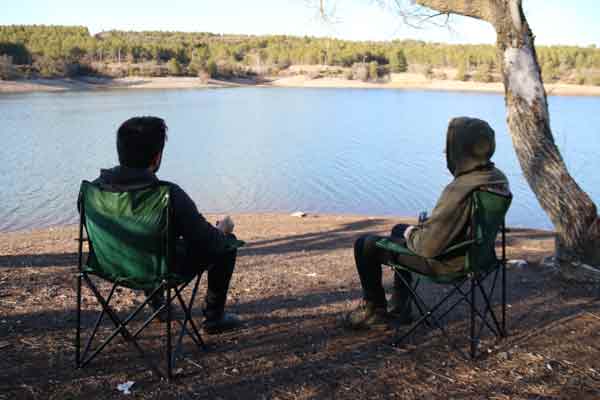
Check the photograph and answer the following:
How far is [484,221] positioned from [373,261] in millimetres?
613

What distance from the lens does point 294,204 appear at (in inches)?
498

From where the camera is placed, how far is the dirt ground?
2486 mm

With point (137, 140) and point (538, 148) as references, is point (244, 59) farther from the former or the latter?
point (137, 140)

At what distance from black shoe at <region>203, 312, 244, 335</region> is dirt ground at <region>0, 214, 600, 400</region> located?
4cm

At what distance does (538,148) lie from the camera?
4.34 m

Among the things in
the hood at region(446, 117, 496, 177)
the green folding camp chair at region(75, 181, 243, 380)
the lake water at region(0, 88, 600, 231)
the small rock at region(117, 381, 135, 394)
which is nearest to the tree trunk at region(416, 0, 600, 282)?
the hood at region(446, 117, 496, 177)

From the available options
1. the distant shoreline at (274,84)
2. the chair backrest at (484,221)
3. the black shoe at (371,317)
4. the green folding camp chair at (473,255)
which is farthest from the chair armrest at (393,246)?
the distant shoreline at (274,84)

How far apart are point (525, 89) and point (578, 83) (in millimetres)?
65895

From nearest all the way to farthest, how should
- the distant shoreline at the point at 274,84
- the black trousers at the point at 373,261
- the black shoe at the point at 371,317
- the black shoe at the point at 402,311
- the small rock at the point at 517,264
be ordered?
the black trousers at the point at 373,261 < the black shoe at the point at 371,317 < the black shoe at the point at 402,311 < the small rock at the point at 517,264 < the distant shoreline at the point at 274,84

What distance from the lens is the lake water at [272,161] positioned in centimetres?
1250

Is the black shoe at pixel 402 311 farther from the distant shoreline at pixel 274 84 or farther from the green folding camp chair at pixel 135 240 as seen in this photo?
the distant shoreline at pixel 274 84

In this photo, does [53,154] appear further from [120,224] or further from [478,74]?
[478,74]

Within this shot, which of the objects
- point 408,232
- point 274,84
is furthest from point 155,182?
Result: point 274,84

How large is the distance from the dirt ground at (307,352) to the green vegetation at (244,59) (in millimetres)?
48841
